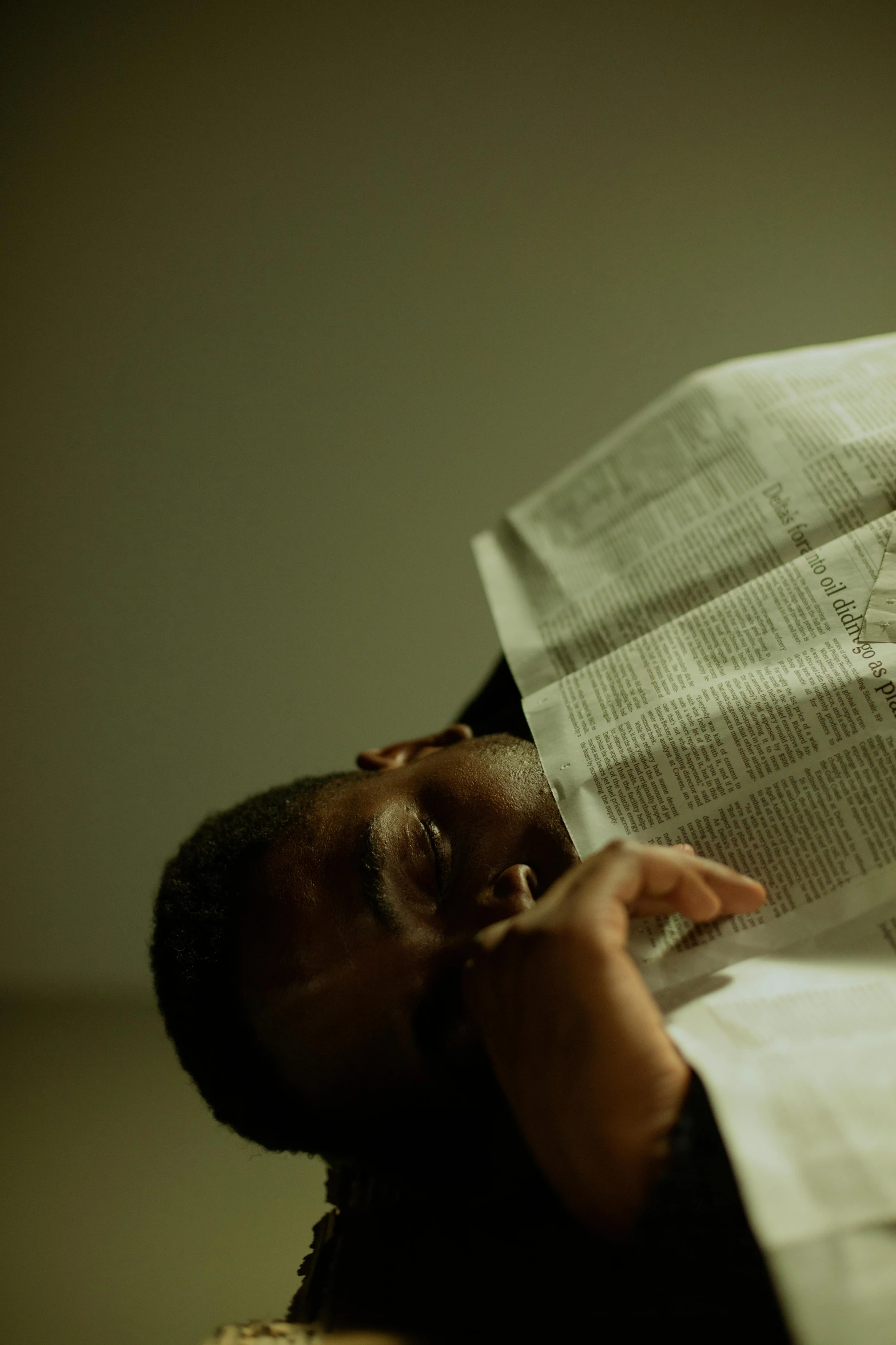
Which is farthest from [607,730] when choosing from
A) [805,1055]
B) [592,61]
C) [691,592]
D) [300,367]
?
[592,61]

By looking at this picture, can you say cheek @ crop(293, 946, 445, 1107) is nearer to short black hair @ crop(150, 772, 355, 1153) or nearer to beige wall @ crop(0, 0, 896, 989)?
short black hair @ crop(150, 772, 355, 1153)

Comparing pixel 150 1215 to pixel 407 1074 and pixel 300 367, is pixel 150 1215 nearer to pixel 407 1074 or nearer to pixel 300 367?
pixel 407 1074

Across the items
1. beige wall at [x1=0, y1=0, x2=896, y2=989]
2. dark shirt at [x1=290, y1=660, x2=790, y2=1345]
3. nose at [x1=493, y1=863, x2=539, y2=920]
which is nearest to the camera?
dark shirt at [x1=290, y1=660, x2=790, y2=1345]

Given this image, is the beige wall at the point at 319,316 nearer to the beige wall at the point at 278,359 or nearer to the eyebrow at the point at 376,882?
the beige wall at the point at 278,359

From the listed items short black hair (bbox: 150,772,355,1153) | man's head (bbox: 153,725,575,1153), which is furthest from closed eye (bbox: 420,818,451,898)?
short black hair (bbox: 150,772,355,1153)

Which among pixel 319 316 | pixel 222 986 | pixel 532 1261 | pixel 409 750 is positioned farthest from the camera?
pixel 319 316

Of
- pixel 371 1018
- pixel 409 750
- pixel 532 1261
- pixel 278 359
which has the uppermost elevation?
pixel 278 359

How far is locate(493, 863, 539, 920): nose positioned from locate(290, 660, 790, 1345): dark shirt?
0.52 ft

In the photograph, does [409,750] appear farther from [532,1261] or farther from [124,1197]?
[124,1197]

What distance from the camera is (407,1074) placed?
0.55 meters

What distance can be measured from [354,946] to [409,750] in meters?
0.27

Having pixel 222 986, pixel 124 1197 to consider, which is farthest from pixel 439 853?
pixel 124 1197

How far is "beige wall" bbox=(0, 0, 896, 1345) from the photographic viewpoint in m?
0.85

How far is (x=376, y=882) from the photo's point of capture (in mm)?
556
